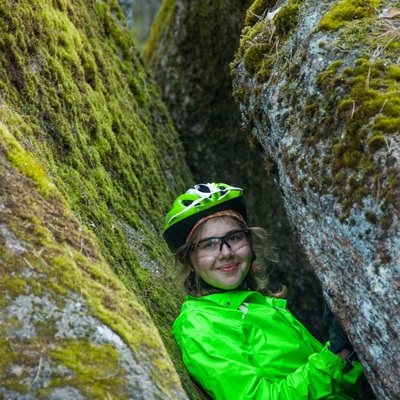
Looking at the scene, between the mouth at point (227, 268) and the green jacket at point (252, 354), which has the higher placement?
the mouth at point (227, 268)

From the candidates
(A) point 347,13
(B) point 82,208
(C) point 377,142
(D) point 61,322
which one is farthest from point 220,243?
(D) point 61,322

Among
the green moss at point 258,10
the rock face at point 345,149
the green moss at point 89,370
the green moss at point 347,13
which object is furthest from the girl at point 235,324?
the green moss at point 347,13

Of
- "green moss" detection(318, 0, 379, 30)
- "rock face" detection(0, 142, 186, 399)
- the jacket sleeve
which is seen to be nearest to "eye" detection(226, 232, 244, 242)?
the jacket sleeve

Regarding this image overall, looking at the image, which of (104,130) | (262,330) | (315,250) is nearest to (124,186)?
(104,130)

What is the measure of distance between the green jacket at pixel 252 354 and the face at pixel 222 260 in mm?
150

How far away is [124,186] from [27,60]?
172 centimetres

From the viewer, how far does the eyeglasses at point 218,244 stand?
601cm

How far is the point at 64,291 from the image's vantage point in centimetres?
383

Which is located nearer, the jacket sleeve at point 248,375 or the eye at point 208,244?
the jacket sleeve at point 248,375

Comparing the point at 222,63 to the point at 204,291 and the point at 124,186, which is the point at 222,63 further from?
the point at 204,291

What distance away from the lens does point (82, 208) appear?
17.9 ft

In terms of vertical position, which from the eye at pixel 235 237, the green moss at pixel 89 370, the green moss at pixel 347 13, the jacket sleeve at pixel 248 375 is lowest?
the jacket sleeve at pixel 248 375

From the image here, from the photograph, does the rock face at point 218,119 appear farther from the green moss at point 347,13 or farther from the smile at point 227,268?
the green moss at point 347,13

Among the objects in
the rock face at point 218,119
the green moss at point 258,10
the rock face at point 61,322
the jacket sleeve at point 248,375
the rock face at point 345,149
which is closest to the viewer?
the rock face at point 61,322
